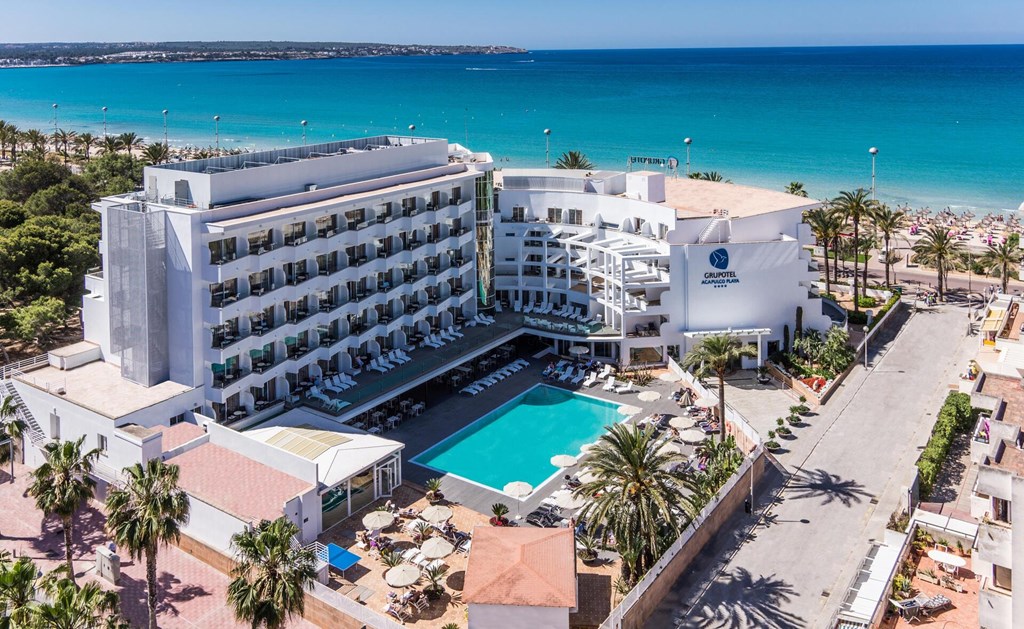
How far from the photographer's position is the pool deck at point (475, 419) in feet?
133

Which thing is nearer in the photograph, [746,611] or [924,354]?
[746,611]

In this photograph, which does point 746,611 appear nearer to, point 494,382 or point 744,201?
point 494,382

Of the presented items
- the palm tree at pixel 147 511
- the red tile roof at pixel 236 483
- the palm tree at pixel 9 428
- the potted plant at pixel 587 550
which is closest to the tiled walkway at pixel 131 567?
the palm tree at pixel 9 428

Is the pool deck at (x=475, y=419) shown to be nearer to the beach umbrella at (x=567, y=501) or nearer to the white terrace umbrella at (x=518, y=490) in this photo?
the white terrace umbrella at (x=518, y=490)

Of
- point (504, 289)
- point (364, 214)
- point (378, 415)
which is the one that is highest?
point (364, 214)

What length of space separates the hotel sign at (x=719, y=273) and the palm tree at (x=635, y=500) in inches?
923

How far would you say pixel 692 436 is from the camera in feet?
148

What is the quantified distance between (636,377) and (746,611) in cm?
2376

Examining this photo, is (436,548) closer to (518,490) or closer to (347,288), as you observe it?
(518,490)

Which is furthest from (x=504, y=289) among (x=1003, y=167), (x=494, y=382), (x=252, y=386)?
(x=1003, y=167)

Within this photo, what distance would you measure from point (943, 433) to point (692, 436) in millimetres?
12926

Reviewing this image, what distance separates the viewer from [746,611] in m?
32.0

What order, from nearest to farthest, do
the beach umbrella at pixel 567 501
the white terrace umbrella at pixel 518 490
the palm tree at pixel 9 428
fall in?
the palm tree at pixel 9 428, the beach umbrella at pixel 567 501, the white terrace umbrella at pixel 518 490

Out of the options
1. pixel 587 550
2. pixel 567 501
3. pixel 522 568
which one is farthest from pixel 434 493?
pixel 522 568
